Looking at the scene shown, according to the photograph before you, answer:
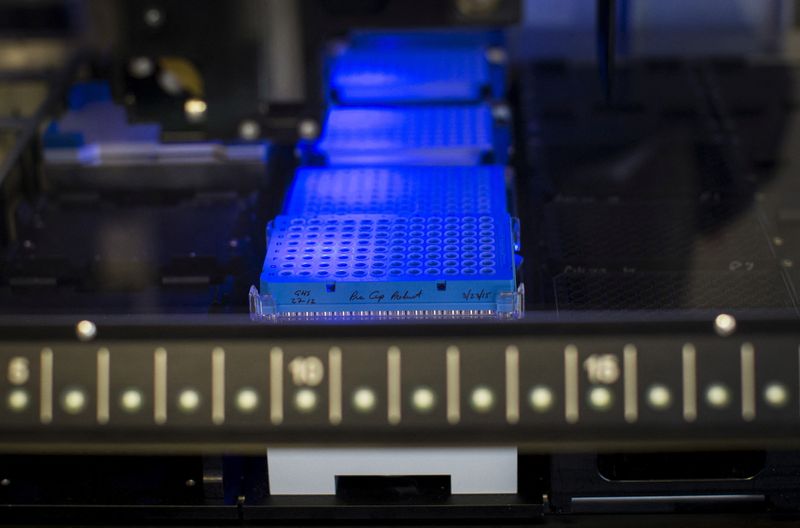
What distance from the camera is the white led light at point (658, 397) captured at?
111 centimetres

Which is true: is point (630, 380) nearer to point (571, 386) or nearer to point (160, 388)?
point (571, 386)

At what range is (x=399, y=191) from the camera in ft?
4.59

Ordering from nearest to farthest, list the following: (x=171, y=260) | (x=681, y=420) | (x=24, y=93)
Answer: (x=681, y=420), (x=171, y=260), (x=24, y=93)

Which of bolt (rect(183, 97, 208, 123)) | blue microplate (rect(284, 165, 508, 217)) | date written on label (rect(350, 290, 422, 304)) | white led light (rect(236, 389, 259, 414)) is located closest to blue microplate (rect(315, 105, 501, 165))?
blue microplate (rect(284, 165, 508, 217))

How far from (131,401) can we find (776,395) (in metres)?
0.51

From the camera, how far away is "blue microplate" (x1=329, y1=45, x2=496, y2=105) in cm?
168

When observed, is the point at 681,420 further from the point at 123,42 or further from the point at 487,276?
the point at 123,42

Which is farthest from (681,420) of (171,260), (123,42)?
(123,42)

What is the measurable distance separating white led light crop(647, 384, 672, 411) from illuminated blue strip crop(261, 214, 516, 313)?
0.15m

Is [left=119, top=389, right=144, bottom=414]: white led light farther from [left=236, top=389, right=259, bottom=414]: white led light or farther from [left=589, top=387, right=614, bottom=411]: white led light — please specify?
[left=589, top=387, right=614, bottom=411]: white led light

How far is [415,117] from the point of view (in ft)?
5.28

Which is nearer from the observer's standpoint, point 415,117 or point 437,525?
point 437,525

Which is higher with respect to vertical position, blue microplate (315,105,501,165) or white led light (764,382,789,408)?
blue microplate (315,105,501,165)

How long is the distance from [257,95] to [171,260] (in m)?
0.36
